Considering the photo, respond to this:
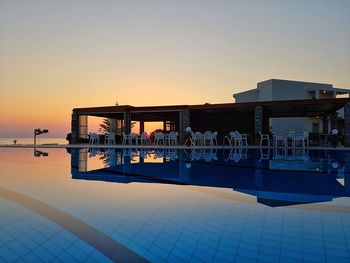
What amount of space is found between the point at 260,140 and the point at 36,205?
1628 cm

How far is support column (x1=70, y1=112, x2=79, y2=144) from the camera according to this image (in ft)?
73.8

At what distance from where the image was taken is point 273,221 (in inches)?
120

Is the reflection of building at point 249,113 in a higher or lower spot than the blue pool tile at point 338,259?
higher

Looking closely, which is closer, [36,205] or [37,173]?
[36,205]

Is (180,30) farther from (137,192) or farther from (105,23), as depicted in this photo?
(137,192)

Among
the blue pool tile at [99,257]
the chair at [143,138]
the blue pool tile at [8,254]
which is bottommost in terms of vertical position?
the blue pool tile at [99,257]

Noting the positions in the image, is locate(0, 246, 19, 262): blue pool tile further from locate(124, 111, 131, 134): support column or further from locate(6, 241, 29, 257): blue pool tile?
locate(124, 111, 131, 134): support column

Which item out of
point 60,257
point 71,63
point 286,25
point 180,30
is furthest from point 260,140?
point 60,257

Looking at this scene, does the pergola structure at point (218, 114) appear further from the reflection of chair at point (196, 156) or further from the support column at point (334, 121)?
the reflection of chair at point (196, 156)

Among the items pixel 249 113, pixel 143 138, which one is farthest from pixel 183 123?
pixel 249 113

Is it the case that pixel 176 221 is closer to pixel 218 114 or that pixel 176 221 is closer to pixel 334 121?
pixel 218 114

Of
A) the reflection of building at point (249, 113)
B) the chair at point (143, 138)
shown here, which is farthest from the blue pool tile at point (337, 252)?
the chair at point (143, 138)

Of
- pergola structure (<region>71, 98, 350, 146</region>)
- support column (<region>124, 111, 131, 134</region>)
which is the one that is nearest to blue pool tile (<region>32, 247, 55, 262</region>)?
pergola structure (<region>71, 98, 350, 146</region>)

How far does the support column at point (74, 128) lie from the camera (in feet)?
73.8
